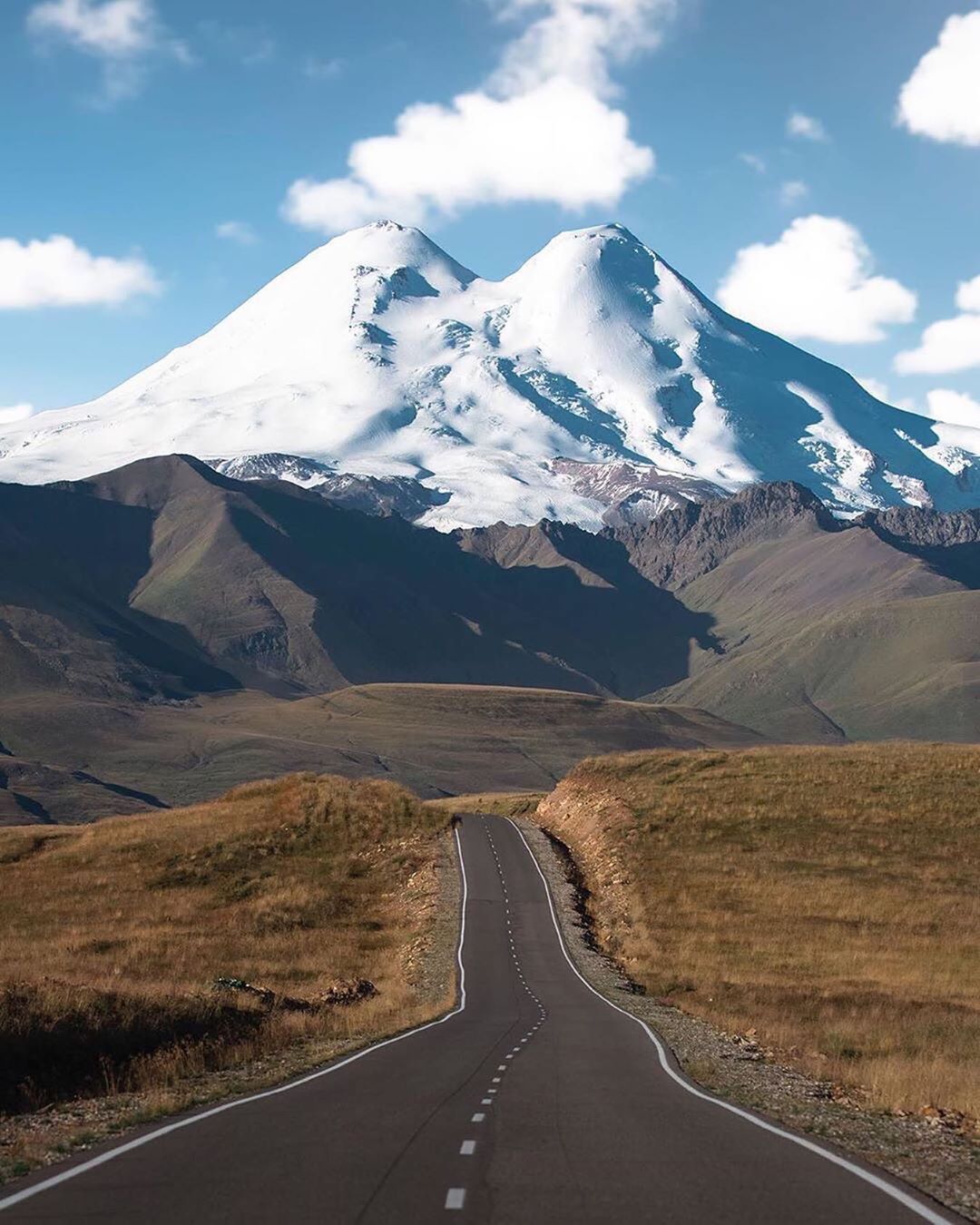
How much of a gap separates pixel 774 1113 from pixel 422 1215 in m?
9.42

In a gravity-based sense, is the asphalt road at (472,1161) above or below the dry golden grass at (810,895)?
above

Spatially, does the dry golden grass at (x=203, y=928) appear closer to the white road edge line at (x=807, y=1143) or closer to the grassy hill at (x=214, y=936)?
the grassy hill at (x=214, y=936)

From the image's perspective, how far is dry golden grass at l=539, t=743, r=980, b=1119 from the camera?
118 ft

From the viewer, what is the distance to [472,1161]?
1595 cm

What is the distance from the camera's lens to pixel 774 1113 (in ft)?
70.1

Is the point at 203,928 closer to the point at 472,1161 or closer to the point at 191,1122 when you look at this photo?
the point at 191,1122

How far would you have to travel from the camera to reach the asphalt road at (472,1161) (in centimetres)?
1374

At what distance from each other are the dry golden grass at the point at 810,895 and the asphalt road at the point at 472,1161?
22.4 ft

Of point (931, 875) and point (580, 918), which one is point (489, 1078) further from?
point (931, 875)

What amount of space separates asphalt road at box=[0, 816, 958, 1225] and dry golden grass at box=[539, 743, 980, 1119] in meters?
6.83

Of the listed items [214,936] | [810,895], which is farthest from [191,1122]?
[810,895]

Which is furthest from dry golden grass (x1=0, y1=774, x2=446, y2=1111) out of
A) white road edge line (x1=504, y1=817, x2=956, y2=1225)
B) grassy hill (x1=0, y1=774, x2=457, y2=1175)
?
white road edge line (x1=504, y1=817, x2=956, y2=1225)

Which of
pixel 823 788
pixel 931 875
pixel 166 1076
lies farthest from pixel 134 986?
pixel 823 788

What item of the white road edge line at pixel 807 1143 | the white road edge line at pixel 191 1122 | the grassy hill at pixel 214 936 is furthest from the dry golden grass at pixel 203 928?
the white road edge line at pixel 807 1143
